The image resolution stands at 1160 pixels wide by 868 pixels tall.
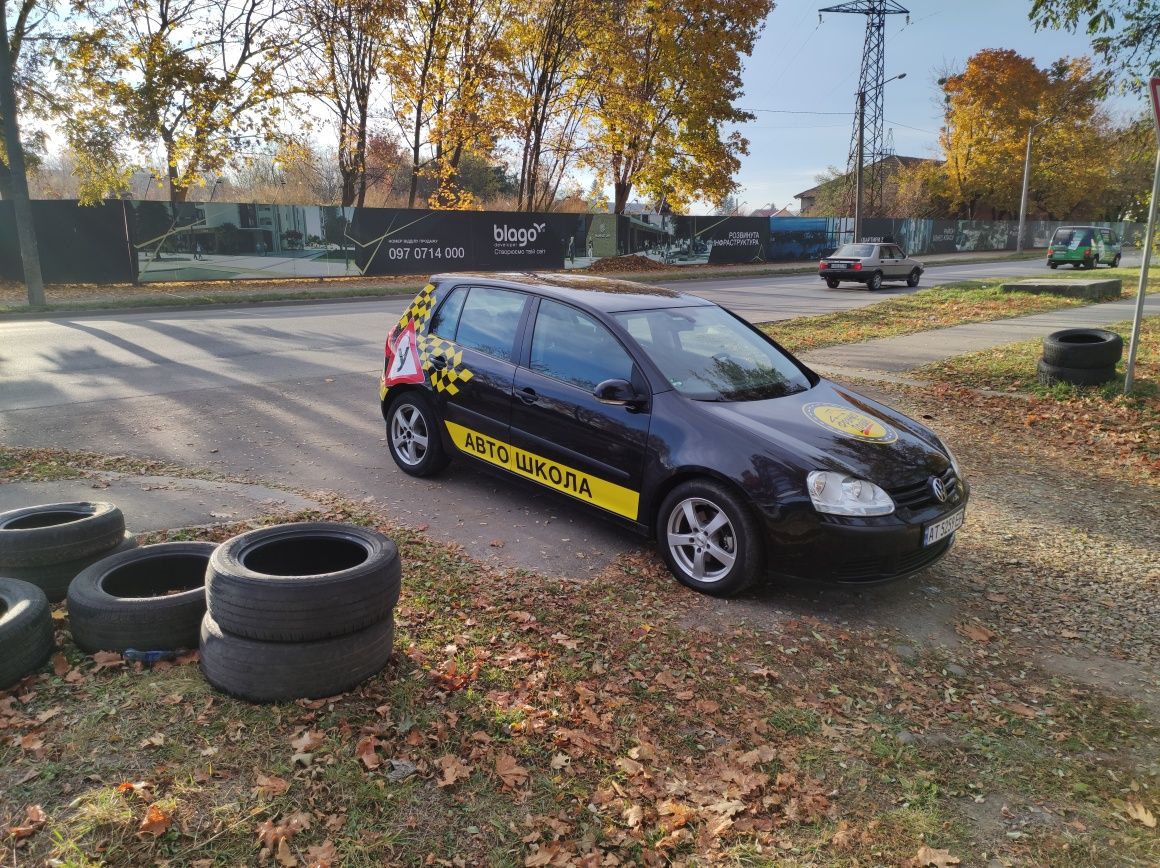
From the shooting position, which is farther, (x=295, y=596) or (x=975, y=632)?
(x=975, y=632)

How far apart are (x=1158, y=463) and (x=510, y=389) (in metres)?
5.91

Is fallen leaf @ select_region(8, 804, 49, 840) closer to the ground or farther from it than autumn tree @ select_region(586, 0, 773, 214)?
closer to the ground

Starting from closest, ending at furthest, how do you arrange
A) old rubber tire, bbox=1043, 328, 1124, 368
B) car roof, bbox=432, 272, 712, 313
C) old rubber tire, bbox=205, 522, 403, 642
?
old rubber tire, bbox=205, 522, 403, 642, car roof, bbox=432, 272, 712, 313, old rubber tire, bbox=1043, 328, 1124, 368

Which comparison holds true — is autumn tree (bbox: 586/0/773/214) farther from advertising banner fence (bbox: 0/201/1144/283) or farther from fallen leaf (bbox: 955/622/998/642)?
fallen leaf (bbox: 955/622/998/642)

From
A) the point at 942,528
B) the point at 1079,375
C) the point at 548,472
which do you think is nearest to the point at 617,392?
the point at 548,472

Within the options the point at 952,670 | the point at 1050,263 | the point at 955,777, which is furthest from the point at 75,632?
the point at 1050,263

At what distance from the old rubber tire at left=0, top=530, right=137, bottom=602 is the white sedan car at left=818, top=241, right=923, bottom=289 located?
2581cm

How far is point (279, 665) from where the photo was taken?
3.02 metres

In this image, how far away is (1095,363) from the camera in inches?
359

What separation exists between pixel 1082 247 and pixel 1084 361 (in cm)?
3207

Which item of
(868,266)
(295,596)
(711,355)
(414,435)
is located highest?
(868,266)

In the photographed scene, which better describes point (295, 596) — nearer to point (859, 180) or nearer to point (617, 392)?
point (617, 392)

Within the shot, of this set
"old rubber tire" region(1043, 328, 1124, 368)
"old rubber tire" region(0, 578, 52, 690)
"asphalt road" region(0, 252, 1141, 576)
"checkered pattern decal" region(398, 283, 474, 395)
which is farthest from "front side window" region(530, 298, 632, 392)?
"old rubber tire" region(1043, 328, 1124, 368)

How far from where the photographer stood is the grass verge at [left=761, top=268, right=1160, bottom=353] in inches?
573
